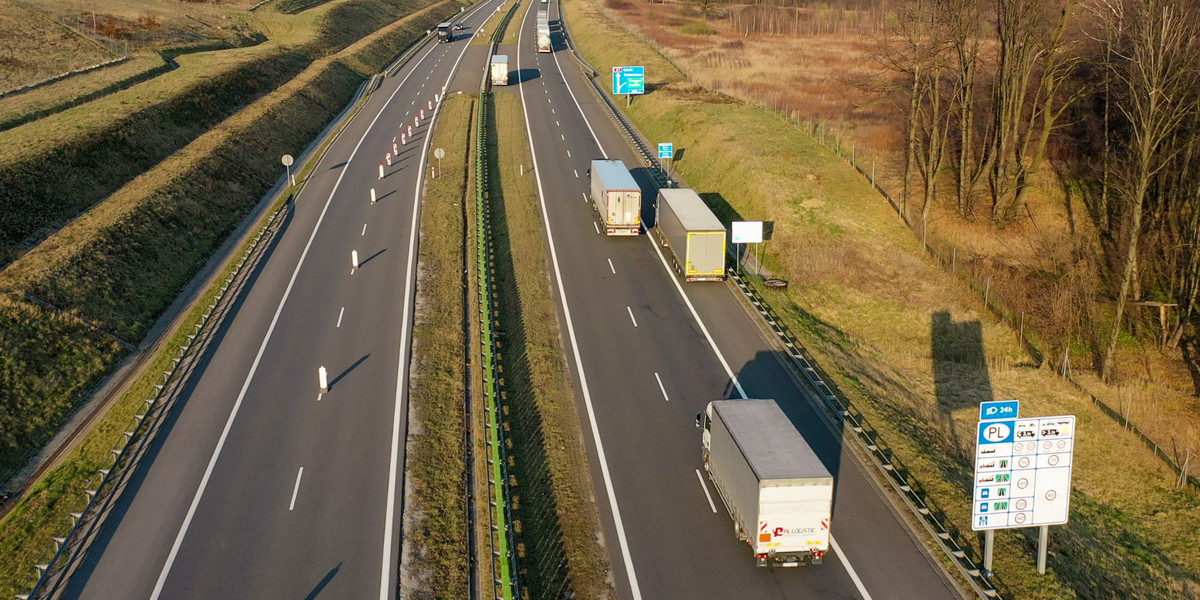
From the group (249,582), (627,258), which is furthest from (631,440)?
(627,258)

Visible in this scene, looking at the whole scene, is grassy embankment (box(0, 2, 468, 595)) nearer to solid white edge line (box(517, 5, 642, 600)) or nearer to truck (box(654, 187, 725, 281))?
solid white edge line (box(517, 5, 642, 600))

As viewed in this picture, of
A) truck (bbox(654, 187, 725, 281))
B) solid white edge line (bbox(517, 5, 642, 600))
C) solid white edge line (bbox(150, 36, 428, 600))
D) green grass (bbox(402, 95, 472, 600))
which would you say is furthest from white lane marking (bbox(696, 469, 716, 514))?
truck (bbox(654, 187, 725, 281))

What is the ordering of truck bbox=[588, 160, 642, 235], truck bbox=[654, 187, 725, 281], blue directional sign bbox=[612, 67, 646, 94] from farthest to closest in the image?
blue directional sign bbox=[612, 67, 646, 94] → truck bbox=[588, 160, 642, 235] → truck bbox=[654, 187, 725, 281]

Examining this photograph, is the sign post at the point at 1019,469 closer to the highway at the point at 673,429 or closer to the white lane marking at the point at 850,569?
the highway at the point at 673,429

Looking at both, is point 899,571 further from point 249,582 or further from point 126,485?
point 126,485

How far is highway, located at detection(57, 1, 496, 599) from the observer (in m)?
20.1

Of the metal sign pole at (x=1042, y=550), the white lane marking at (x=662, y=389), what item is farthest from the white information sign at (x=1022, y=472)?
the white lane marking at (x=662, y=389)

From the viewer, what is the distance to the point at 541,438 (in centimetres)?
2645

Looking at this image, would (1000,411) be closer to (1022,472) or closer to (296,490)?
(1022,472)

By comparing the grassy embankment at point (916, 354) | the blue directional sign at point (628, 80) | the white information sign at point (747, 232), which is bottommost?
the grassy embankment at point (916, 354)

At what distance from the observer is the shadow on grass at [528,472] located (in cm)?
2058

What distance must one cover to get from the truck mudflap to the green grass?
23.7 feet

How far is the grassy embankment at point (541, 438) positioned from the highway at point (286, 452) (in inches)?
138

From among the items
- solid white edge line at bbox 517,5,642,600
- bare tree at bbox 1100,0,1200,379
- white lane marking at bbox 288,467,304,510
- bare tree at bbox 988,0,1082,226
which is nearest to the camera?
solid white edge line at bbox 517,5,642,600
